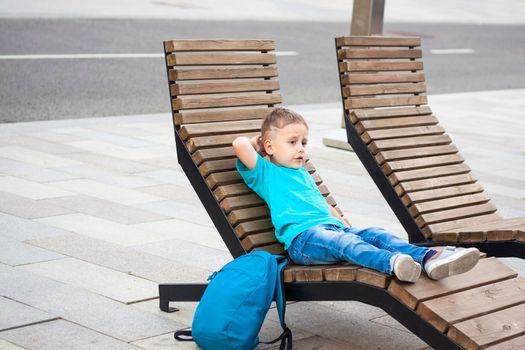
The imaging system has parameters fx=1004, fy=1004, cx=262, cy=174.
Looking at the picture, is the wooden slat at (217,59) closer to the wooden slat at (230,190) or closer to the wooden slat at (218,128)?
the wooden slat at (218,128)

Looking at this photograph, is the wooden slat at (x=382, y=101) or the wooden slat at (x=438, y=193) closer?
the wooden slat at (x=438, y=193)

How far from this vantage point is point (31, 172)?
24.5ft

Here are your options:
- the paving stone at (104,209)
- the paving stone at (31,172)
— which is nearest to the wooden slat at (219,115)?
the paving stone at (104,209)

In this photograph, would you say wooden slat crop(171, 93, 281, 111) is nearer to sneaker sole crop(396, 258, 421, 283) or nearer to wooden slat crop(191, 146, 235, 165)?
wooden slat crop(191, 146, 235, 165)

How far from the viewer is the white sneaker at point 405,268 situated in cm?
397

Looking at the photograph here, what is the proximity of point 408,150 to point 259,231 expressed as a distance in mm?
1635

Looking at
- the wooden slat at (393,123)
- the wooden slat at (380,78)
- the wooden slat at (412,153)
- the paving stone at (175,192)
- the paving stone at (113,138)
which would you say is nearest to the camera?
the wooden slat at (412,153)

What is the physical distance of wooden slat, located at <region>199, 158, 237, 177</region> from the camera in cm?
488

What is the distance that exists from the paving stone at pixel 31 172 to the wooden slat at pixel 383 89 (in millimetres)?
2432

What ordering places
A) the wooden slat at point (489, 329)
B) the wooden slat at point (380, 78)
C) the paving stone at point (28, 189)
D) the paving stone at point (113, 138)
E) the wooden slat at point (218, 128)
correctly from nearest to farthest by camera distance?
the wooden slat at point (489, 329) → the wooden slat at point (218, 128) → the wooden slat at point (380, 78) → the paving stone at point (28, 189) → the paving stone at point (113, 138)

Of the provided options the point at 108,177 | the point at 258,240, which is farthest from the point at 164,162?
the point at 258,240

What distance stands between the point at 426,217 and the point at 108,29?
11253mm

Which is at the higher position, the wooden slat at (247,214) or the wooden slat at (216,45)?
the wooden slat at (216,45)

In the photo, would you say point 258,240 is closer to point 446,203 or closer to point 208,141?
point 208,141
